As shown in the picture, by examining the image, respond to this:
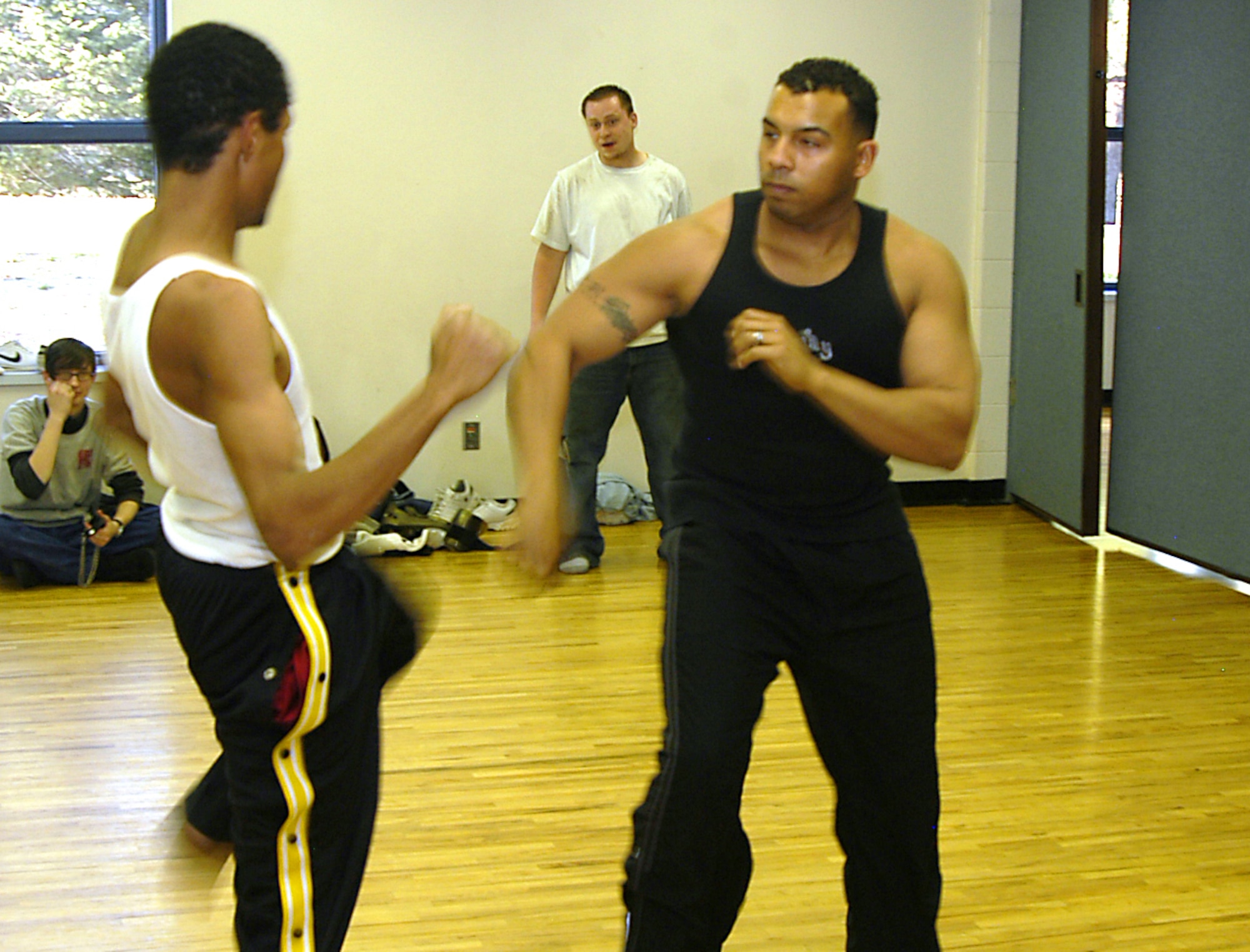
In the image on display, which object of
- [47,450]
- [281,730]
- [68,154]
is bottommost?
[47,450]

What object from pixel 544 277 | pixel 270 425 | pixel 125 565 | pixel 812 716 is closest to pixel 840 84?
pixel 812 716

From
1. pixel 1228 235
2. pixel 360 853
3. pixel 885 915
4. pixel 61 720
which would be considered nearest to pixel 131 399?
pixel 360 853

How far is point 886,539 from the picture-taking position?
1955 millimetres

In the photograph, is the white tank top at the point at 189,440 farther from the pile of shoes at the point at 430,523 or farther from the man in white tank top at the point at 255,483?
the pile of shoes at the point at 430,523

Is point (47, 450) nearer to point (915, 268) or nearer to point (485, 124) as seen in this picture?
point (485, 124)

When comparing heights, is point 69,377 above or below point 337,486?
below

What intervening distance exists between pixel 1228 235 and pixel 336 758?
14.6 ft

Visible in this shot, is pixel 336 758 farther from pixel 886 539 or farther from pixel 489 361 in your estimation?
pixel 886 539

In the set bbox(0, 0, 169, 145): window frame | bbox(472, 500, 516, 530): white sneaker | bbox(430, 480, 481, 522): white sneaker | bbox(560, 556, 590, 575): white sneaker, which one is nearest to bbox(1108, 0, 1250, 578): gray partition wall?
bbox(560, 556, 590, 575): white sneaker

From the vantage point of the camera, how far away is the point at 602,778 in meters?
3.22

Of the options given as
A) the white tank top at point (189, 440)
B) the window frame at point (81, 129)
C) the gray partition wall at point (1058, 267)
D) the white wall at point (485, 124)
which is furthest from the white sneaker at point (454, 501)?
the white tank top at point (189, 440)

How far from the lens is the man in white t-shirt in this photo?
5.18 meters

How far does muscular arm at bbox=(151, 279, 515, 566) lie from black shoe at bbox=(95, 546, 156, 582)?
432cm

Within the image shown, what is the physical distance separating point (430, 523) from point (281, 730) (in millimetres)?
4596
